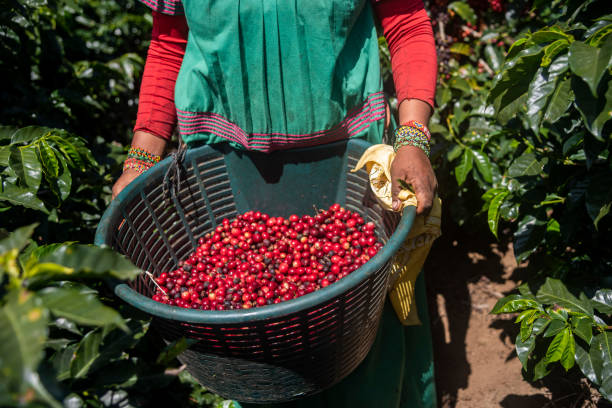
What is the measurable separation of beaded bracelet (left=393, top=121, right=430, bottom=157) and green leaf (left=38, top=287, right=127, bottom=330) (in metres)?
1.32

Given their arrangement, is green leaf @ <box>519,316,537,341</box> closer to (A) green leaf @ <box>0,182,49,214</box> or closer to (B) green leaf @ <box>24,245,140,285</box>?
(B) green leaf @ <box>24,245,140,285</box>

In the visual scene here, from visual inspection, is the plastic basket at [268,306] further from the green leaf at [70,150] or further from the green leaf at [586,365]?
the green leaf at [586,365]

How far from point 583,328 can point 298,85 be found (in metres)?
1.49

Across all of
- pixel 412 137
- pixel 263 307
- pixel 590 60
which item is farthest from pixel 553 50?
pixel 263 307

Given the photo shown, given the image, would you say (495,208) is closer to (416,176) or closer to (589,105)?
(416,176)

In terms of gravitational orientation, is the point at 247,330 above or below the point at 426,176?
below

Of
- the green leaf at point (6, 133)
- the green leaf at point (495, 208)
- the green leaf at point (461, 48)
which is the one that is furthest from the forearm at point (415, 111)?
the green leaf at point (461, 48)

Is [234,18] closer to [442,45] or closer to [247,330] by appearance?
[247,330]

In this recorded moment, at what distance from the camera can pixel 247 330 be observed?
4.49 ft

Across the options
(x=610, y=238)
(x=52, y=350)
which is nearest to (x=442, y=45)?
(x=610, y=238)

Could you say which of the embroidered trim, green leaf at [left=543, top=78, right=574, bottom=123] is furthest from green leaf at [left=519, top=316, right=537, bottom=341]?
the embroidered trim

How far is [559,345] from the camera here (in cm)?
174

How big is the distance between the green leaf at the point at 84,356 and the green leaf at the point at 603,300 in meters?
1.89

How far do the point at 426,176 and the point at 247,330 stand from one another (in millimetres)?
863
